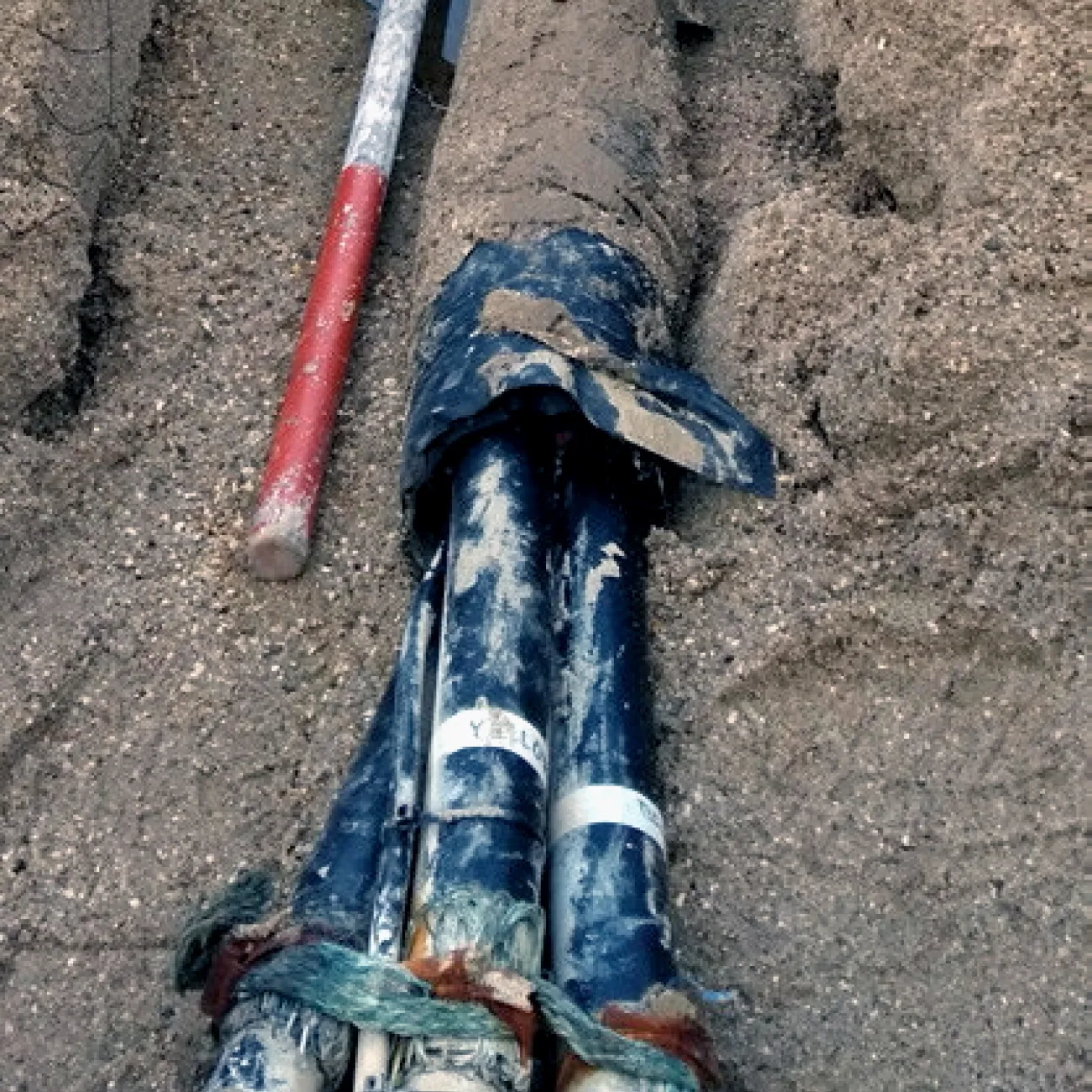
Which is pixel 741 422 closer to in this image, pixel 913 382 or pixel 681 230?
pixel 913 382

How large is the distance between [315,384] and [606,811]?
0.74 meters

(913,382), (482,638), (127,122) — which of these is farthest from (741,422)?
(127,122)

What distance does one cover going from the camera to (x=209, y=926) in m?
1.39

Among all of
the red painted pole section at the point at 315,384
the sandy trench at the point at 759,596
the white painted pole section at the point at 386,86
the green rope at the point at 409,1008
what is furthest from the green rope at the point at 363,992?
the white painted pole section at the point at 386,86

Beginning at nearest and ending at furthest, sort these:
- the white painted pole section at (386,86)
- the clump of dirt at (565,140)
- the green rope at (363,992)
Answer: the green rope at (363,992) < the clump of dirt at (565,140) < the white painted pole section at (386,86)

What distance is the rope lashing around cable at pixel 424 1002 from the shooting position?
1.25 m

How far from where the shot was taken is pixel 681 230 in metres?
2.10

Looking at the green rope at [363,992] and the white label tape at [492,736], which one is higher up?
the white label tape at [492,736]

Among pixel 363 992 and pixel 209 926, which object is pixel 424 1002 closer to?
pixel 363 992

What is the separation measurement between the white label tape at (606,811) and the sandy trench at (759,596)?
8 cm

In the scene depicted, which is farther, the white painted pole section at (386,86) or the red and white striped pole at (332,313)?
the white painted pole section at (386,86)

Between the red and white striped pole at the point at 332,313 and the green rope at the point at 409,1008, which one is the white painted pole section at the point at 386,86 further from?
the green rope at the point at 409,1008

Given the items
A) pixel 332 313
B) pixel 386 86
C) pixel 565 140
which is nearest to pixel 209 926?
pixel 332 313

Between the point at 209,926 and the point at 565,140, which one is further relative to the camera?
the point at 565,140
